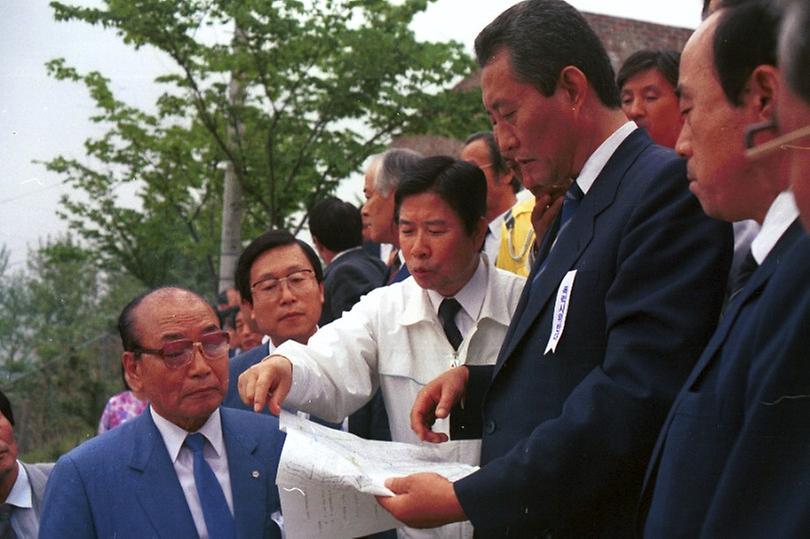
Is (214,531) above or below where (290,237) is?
below

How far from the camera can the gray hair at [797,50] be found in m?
1.46

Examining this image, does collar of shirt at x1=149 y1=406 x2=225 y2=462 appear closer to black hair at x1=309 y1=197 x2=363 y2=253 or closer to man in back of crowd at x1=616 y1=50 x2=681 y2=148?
man in back of crowd at x1=616 y1=50 x2=681 y2=148

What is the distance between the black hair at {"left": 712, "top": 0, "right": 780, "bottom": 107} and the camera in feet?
6.04

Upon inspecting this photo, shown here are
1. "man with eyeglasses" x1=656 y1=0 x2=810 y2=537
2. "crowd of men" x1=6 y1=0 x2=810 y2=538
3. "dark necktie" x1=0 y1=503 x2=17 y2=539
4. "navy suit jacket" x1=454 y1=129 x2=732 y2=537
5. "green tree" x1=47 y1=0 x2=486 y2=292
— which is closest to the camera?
"man with eyeglasses" x1=656 y1=0 x2=810 y2=537

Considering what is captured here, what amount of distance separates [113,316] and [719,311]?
39.9ft

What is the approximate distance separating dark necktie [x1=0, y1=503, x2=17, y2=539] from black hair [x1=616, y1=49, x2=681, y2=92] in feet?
9.34

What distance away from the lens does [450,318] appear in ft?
11.4

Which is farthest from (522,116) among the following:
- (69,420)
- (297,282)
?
(69,420)

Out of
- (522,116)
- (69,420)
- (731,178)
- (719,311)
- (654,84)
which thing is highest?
(654,84)

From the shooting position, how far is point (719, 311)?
91.8 inches

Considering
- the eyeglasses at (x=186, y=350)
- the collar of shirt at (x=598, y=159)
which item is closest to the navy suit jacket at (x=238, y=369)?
the eyeglasses at (x=186, y=350)

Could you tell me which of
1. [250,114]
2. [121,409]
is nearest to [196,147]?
[250,114]

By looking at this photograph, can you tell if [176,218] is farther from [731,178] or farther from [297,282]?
[731,178]

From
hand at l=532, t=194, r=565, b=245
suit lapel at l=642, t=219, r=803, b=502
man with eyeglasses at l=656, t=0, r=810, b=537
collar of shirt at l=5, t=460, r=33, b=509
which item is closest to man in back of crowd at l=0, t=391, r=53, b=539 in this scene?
collar of shirt at l=5, t=460, r=33, b=509
